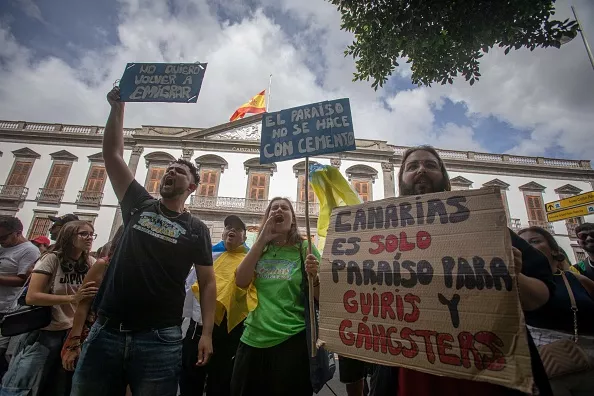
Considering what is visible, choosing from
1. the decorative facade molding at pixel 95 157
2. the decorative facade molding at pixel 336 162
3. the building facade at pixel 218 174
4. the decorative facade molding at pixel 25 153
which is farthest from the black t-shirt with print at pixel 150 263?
the decorative facade molding at pixel 25 153

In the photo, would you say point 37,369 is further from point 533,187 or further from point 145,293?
point 533,187

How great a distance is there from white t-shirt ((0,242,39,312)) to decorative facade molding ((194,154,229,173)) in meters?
15.2

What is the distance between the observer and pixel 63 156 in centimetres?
1833

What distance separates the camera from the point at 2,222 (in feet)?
9.98

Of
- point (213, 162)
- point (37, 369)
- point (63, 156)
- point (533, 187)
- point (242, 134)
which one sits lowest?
point (37, 369)

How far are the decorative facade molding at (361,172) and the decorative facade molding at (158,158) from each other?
11.2 metres

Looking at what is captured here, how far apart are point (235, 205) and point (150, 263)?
15582 mm

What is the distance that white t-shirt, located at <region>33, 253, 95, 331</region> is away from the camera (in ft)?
7.35

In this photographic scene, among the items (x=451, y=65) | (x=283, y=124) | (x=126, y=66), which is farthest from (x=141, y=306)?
(x=451, y=65)

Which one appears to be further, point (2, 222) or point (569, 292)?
point (2, 222)

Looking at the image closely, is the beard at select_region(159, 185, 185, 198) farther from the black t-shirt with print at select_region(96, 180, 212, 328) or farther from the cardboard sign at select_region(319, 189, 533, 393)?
the cardboard sign at select_region(319, 189, 533, 393)

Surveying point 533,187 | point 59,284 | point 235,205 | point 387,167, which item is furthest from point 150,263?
point 533,187

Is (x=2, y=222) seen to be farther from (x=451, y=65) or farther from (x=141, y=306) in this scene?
(x=451, y=65)

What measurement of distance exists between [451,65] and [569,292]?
3.43 metres
